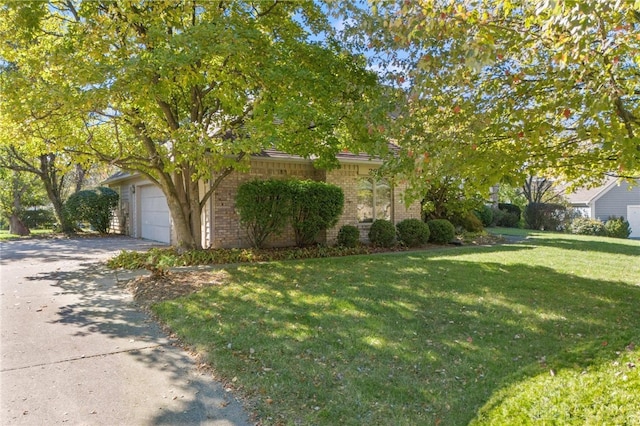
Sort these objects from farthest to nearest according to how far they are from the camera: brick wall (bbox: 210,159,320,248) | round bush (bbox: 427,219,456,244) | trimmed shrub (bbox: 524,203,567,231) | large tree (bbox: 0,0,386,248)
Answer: trimmed shrub (bbox: 524,203,567,231) < round bush (bbox: 427,219,456,244) < brick wall (bbox: 210,159,320,248) < large tree (bbox: 0,0,386,248)

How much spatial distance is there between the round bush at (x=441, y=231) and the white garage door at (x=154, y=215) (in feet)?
32.2

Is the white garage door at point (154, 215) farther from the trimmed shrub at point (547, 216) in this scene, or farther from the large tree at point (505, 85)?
the trimmed shrub at point (547, 216)

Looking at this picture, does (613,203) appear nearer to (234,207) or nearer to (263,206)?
Result: (263,206)

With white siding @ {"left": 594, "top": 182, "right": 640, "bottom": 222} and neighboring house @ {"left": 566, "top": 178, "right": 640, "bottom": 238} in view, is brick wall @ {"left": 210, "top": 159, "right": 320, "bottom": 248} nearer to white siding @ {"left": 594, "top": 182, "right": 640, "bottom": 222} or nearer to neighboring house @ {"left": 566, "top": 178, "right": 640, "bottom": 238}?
neighboring house @ {"left": 566, "top": 178, "right": 640, "bottom": 238}

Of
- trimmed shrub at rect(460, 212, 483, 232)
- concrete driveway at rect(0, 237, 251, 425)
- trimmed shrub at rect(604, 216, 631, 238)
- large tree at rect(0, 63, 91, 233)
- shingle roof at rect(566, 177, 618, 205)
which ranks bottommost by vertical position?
concrete driveway at rect(0, 237, 251, 425)

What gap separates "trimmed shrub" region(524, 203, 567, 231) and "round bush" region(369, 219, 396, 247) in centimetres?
1500

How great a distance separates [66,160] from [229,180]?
4.58 m

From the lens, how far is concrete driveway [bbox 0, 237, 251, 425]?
131 inches

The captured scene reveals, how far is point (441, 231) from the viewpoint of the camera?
14.3m

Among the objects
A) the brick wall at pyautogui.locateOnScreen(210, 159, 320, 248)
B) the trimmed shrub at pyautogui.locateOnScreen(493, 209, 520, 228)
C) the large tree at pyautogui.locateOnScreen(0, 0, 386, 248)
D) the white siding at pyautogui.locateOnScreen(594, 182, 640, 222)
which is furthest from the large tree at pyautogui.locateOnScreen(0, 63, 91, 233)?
the white siding at pyautogui.locateOnScreen(594, 182, 640, 222)

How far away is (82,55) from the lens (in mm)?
7527

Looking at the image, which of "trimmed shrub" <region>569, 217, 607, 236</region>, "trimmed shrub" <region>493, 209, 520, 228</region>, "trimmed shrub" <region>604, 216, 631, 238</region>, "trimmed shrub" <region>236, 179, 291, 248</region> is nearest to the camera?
"trimmed shrub" <region>236, 179, 291, 248</region>

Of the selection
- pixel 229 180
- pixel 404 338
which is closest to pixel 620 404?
pixel 404 338

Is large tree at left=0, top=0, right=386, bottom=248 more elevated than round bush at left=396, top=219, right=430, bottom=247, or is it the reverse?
large tree at left=0, top=0, right=386, bottom=248
